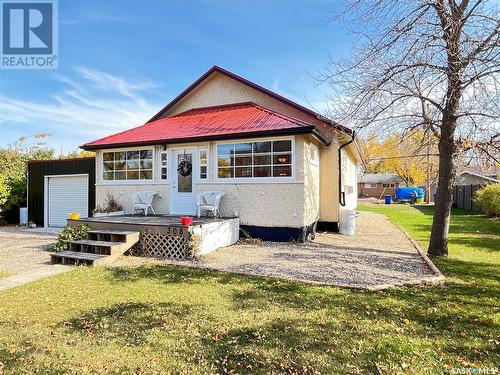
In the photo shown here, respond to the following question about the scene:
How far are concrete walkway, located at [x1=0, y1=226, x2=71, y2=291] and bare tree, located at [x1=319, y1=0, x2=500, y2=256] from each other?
8.37 meters

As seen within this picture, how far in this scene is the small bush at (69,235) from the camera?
831cm

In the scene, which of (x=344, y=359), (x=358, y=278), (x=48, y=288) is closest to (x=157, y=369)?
(x=344, y=359)

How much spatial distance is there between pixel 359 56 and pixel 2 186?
55.5 ft

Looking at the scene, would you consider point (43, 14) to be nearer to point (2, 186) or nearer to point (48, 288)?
point (2, 186)

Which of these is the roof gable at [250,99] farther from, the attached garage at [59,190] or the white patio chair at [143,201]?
the white patio chair at [143,201]

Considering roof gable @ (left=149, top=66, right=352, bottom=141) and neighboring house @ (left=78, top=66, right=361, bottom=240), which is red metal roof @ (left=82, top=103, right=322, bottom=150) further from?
roof gable @ (left=149, top=66, right=352, bottom=141)

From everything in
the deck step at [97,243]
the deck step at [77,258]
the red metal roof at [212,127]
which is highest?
the red metal roof at [212,127]

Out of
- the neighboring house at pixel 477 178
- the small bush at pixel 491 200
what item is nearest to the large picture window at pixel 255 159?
the neighboring house at pixel 477 178

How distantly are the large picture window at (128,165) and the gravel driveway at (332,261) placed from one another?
5.01 metres

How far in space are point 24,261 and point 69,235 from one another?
1148mm

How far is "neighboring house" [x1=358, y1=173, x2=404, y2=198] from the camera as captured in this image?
58.4 metres

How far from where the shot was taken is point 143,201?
39.1ft

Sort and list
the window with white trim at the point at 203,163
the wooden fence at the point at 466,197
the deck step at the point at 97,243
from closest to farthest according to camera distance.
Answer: the deck step at the point at 97,243, the window with white trim at the point at 203,163, the wooden fence at the point at 466,197

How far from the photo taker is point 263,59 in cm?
1398
